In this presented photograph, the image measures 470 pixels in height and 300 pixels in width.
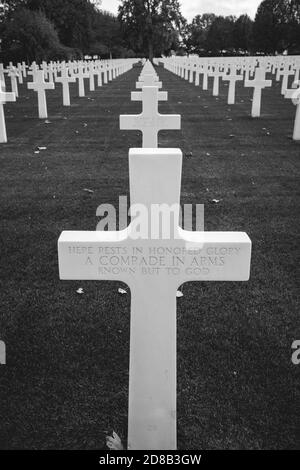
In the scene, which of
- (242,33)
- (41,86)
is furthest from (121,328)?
(242,33)

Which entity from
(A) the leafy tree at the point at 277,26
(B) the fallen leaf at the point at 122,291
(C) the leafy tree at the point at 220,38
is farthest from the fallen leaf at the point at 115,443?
(C) the leafy tree at the point at 220,38

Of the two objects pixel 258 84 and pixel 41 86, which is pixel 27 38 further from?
pixel 258 84

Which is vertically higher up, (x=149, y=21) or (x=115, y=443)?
(x=149, y=21)

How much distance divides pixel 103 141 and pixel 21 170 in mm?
2434

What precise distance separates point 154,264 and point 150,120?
4.02m

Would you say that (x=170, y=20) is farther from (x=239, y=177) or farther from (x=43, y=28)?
(x=239, y=177)

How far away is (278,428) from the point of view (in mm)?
2352

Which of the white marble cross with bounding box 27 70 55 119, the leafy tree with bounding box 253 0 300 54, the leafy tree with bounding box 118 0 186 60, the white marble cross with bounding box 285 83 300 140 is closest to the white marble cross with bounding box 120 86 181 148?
the white marble cross with bounding box 285 83 300 140

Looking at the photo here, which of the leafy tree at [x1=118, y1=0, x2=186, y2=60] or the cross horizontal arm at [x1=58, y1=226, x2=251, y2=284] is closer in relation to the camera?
the cross horizontal arm at [x1=58, y1=226, x2=251, y2=284]

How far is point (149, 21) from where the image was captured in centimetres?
6600

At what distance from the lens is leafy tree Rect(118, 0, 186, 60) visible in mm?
66812

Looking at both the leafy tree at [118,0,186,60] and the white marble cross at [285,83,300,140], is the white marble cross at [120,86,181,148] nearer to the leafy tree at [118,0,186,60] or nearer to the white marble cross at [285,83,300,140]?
the white marble cross at [285,83,300,140]

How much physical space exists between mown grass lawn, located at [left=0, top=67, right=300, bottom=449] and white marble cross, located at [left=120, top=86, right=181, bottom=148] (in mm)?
703

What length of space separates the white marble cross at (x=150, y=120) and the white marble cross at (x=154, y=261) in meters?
3.94
